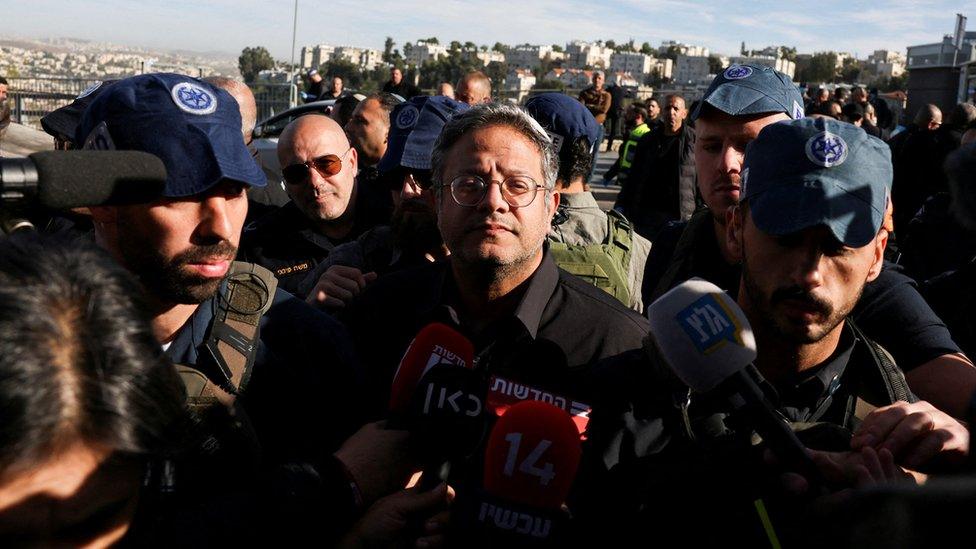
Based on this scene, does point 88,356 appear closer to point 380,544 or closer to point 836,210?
point 380,544

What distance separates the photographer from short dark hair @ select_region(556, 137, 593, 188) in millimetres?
3807

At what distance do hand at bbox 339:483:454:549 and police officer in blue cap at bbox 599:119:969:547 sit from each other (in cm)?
42

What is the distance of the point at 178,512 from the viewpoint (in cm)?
162

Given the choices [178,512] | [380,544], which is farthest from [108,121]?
[380,544]

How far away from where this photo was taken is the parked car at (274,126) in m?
12.2

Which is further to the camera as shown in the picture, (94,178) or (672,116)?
(672,116)

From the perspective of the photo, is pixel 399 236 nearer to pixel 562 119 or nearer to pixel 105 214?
pixel 562 119

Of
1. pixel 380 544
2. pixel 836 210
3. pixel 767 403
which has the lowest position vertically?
pixel 380 544

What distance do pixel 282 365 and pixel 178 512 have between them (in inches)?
25.1

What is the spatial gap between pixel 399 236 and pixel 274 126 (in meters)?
12.8

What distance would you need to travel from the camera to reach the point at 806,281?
2092 mm

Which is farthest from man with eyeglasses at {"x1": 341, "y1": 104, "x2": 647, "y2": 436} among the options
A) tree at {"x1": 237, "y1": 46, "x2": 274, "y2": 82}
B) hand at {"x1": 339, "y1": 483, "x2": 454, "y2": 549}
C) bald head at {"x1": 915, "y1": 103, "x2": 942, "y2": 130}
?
tree at {"x1": 237, "y1": 46, "x2": 274, "y2": 82}

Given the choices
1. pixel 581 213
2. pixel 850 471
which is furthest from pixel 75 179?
pixel 581 213

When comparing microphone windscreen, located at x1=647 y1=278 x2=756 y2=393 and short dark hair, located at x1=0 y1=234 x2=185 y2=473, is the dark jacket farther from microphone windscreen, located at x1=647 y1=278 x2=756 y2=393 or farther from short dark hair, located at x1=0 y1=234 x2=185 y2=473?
short dark hair, located at x1=0 y1=234 x2=185 y2=473
